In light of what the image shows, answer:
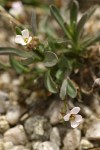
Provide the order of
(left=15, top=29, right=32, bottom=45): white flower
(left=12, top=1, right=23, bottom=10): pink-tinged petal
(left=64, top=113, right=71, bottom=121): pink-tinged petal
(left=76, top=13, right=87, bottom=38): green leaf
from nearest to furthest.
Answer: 1. (left=64, top=113, right=71, bottom=121): pink-tinged petal
2. (left=15, top=29, right=32, bottom=45): white flower
3. (left=76, top=13, right=87, bottom=38): green leaf
4. (left=12, top=1, right=23, bottom=10): pink-tinged petal

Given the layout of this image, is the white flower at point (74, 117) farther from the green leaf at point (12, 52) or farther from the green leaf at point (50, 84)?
the green leaf at point (12, 52)

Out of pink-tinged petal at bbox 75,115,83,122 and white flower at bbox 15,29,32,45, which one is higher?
white flower at bbox 15,29,32,45

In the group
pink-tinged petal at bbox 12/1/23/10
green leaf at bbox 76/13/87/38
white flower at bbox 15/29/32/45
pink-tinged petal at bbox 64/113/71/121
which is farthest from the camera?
pink-tinged petal at bbox 12/1/23/10

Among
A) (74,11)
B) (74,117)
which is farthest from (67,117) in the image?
(74,11)

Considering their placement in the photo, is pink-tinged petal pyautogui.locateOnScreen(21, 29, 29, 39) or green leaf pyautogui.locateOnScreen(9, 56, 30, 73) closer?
pink-tinged petal pyautogui.locateOnScreen(21, 29, 29, 39)

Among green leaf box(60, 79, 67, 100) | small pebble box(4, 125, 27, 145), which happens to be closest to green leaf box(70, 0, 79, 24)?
green leaf box(60, 79, 67, 100)

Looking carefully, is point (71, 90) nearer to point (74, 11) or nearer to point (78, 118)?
point (78, 118)

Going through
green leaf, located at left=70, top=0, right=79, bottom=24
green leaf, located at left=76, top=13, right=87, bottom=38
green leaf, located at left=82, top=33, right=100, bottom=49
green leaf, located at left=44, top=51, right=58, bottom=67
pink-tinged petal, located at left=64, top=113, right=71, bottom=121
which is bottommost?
pink-tinged petal, located at left=64, top=113, right=71, bottom=121

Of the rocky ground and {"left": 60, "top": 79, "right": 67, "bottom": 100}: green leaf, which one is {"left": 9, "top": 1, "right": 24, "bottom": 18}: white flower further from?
{"left": 60, "top": 79, "right": 67, "bottom": 100}: green leaf
